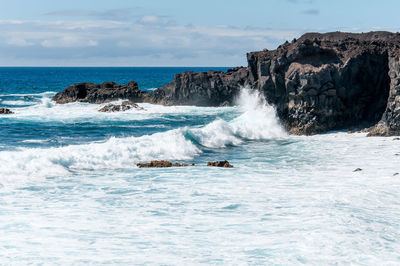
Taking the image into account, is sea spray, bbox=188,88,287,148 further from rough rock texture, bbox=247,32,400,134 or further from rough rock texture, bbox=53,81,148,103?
rough rock texture, bbox=53,81,148,103

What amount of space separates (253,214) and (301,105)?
1588 cm

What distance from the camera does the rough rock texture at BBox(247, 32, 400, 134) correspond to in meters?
26.2

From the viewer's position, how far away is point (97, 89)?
5550cm

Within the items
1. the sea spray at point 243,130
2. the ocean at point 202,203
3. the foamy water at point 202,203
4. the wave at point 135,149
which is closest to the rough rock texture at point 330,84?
the sea spray at point 243,130

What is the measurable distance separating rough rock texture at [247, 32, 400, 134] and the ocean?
195 cm

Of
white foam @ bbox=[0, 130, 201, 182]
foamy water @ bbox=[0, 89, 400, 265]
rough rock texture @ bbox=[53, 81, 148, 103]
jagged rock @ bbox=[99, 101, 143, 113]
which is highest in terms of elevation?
rough rock texture @ bbox=[53, 81, 148, 103]

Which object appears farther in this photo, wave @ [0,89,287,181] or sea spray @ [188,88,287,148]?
sea spray @ [188,88,287,148]

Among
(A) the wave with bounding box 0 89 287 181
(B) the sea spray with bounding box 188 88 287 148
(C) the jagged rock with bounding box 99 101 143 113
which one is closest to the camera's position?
(A) the wave with bounding box 0 89 287 181

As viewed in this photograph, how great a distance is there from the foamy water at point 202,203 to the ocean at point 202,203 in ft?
0.12

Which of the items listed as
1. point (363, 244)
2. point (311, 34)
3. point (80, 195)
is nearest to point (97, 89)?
point (311, 34)

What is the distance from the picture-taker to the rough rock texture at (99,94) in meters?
53.5

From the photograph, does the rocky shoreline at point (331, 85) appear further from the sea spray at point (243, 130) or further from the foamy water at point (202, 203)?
the foamy water at point (202, 203)

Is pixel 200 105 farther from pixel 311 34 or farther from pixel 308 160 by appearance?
pixel 308 160

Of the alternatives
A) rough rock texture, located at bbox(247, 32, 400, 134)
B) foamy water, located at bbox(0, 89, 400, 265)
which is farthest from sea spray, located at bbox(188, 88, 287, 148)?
rough rock texture, located at bbox(247, 32, 400, 134)
